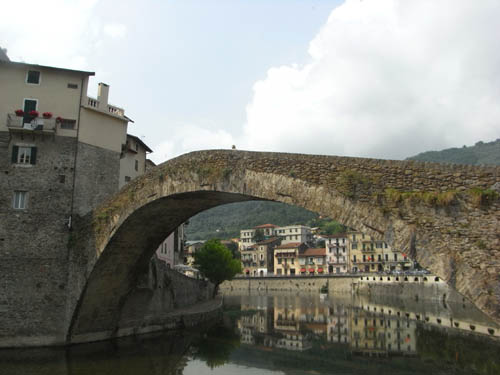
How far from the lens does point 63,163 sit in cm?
1877

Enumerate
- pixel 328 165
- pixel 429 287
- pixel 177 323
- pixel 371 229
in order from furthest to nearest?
pixel 429 287
pixel 177 323
pixel 328 165
pixel 371 229

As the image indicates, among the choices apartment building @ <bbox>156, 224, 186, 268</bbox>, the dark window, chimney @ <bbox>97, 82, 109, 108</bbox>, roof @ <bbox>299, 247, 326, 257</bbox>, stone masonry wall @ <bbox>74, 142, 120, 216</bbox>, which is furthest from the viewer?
roof @ <bbox>299, 247, 326, 257</bbox>

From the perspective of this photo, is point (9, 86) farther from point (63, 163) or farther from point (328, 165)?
point (328, 165)

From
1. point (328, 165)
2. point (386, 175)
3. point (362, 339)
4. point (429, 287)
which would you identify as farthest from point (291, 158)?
point (429, 287)

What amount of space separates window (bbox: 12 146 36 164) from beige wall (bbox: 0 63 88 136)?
44.2 inches

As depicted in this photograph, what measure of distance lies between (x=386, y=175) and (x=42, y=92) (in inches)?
621

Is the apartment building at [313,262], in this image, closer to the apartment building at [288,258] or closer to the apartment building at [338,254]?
the apartment building at [288,258]

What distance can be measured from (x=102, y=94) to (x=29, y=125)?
155 inches

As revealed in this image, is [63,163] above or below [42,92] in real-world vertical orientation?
below

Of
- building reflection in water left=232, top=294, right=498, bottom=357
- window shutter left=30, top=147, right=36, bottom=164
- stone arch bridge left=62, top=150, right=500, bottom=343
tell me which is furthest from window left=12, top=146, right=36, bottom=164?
building reflection in water left=232, top=294, right=498, bottom=357

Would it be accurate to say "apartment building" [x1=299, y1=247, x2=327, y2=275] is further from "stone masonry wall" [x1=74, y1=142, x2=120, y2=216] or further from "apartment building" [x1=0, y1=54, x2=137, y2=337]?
"apartment building" [x1=0, y1=54, x2=137, y2=337]

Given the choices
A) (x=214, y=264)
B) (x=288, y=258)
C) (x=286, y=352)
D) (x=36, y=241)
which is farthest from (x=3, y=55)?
(x=288, y=258)

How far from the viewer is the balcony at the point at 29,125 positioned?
1820 centimetres

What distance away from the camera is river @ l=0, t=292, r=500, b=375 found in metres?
14.7
